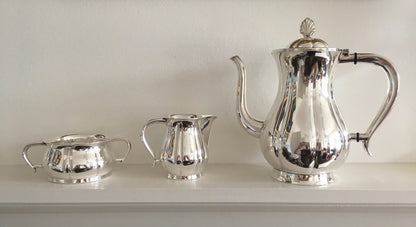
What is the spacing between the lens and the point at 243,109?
52 centimetres

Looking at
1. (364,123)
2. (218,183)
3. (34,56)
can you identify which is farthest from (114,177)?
(364,123)

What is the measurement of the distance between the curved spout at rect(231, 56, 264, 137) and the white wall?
78 millimetres

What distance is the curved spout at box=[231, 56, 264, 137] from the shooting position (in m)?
0.51

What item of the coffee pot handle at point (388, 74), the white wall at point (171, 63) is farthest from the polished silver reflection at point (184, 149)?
the coffee pot handle at point (388, 74)

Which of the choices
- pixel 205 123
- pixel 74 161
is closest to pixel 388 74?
pixel 205 123

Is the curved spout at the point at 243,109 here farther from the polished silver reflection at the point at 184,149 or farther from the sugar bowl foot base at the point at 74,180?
the sugar bowl foot base at the point at 74,180

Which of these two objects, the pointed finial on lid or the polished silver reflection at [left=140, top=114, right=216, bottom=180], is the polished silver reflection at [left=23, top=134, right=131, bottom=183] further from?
the pointed finial on lid

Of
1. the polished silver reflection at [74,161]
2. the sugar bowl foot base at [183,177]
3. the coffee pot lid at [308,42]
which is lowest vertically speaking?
the sugar bowl foot base at [183,177]

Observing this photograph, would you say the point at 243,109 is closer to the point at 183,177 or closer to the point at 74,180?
the point at 183,177

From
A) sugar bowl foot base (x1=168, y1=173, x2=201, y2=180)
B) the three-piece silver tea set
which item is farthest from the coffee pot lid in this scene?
sugar bowl foot base (x1=168, y1=173, x2=201, y2=180)

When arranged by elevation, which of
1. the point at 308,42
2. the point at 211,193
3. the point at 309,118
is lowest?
the point at 211,193

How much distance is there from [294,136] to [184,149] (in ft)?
0.52

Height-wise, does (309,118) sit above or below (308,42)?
below

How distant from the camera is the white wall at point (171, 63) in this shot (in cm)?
59
